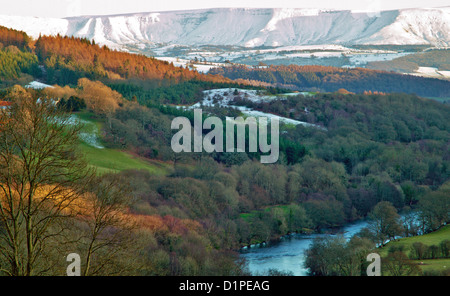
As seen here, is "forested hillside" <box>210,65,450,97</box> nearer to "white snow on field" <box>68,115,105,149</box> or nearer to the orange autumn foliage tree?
the orange autumn foliage tree

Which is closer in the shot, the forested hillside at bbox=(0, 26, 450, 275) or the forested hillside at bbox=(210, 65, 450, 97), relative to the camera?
the forested hillside at bbox=(0, 26, 450, 275)

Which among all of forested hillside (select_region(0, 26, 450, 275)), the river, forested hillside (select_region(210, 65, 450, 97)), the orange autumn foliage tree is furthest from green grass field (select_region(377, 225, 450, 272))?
forested hillside (select_region(210, 65, 450, 97))

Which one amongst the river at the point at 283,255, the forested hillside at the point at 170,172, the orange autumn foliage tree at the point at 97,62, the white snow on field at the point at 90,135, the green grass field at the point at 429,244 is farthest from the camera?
the orange autumn foliage tree at the point at 97,62

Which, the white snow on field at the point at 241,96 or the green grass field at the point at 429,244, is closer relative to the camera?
the green grass field at the point at 429,244

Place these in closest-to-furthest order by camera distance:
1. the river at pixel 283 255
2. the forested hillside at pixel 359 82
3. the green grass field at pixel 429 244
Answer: the green grass field at pixel 429 244 < the river at pixel 283 255 < the forested hillside at pixel 359 82

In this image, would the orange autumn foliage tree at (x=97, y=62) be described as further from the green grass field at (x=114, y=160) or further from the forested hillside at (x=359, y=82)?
the forested hillside at (x=359, y=82)

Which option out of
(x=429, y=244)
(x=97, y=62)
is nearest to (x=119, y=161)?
(x=429, y=244)

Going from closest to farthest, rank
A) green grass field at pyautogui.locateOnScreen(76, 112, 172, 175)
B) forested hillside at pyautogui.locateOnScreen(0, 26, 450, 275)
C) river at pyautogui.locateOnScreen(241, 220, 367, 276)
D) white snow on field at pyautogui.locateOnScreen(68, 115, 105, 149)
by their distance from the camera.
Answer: forested hillside at pyautogui.locateOnScreen(0, 26, 450, 275), river at pyautogui.locateOnScreen(241, 220, 367, 276), green grass field at pyautogui.locateOnScreen(76, 112, 172, 175), white snow on field at pyautogui.locateOnScreen(68, 115, 105, 149)

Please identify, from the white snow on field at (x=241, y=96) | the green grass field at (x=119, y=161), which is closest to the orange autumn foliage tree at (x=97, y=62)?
the white snow on field at (x=241, y=96)

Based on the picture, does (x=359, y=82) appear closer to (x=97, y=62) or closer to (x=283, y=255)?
(x=97, y=62)
